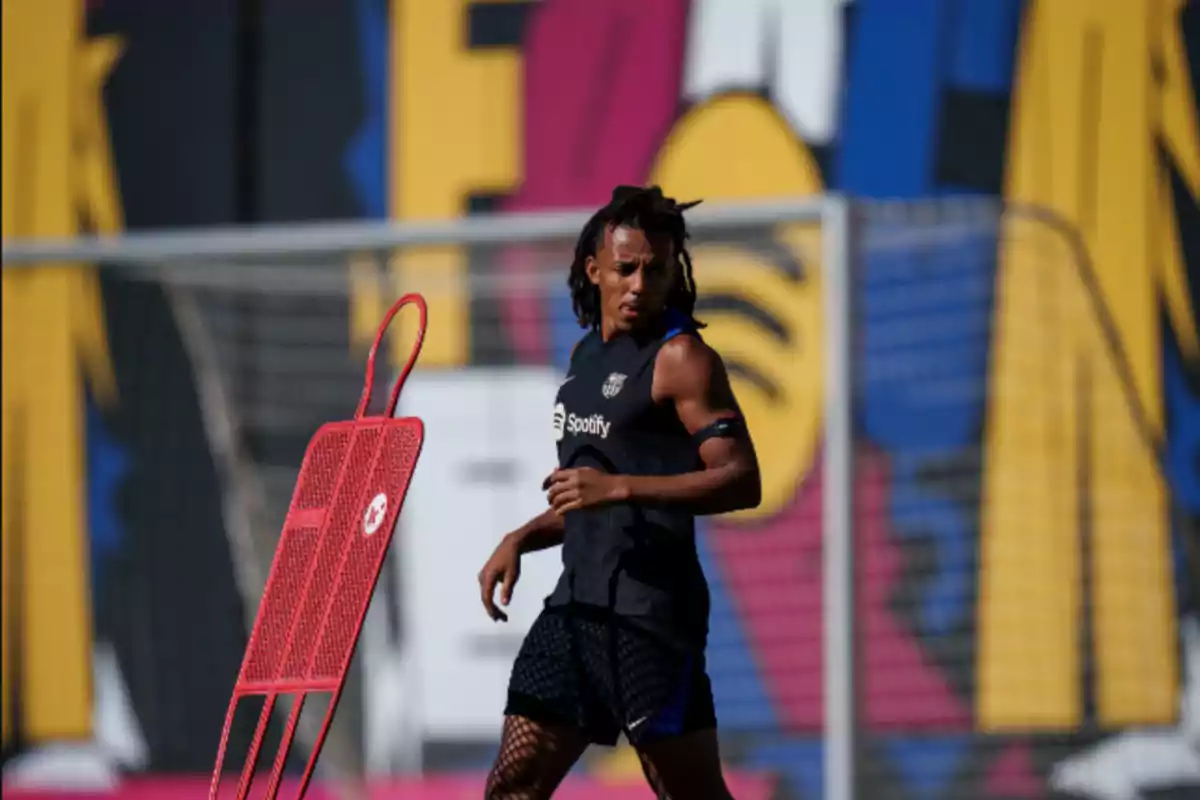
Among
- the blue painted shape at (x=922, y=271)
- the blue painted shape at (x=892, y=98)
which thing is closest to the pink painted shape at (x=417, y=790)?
the blue painted shape at (x=922, y=271)

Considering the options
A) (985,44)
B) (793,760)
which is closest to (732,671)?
(793,760)

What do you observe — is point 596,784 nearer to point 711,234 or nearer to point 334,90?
point 711,234

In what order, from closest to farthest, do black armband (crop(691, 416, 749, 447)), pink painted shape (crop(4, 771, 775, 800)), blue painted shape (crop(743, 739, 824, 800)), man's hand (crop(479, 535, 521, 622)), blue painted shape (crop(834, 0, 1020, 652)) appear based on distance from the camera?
black armband (crop(691, 416, 749, 447))
man's hand (crop(479, 535, 521, 622))
pink painted shape (crop(4, 771, 775, 800))
blue painted shape (crop(834, 0, 1020, 652))
blue painted shape (crop(743, 739, 824, 800))

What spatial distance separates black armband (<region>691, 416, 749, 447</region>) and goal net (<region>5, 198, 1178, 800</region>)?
10.1ft

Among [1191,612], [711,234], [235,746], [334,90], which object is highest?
[334,90]

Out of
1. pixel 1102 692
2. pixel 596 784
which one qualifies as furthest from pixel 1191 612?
pixel 596 784

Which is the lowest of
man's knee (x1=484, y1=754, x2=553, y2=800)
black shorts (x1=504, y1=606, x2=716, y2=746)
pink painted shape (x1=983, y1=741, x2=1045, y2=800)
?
pink painted shape (x1=983, y1=741, x2=1045, y2=800)

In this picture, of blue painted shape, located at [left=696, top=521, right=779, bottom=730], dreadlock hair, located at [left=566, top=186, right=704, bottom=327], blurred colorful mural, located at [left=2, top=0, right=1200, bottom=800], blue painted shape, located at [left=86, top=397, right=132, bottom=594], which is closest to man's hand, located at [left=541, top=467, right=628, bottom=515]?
dreadlock hair, located at [left=566, top=186, right=704, bottom=327]

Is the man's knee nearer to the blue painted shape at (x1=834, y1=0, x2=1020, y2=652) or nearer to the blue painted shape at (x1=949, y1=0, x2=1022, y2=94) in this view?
the blue painted shape at (x1=834, y1=0, x2=1020, y2=652)

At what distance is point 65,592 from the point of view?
414 inches

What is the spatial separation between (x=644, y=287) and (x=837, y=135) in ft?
16.5

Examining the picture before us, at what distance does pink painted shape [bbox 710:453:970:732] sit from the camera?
855cm

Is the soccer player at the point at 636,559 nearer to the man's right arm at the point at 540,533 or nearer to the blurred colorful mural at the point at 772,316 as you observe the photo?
the man's right arm at the point at 540,533

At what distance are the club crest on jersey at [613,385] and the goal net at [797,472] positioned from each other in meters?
2.97
